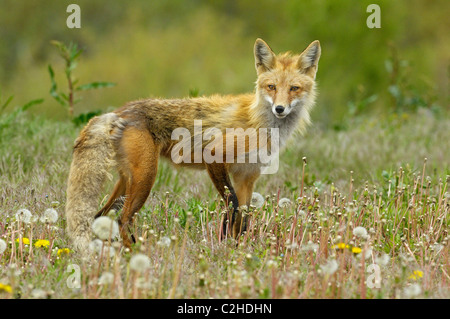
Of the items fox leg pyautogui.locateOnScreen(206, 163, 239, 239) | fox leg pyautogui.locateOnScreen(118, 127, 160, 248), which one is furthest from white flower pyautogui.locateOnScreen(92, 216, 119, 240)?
fox leg pyautogui.locateOnScreen(206, 163, 239, 239)

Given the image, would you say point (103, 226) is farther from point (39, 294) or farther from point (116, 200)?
point (116, 200)

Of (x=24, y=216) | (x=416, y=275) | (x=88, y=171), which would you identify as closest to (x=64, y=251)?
(x=24, y=216)

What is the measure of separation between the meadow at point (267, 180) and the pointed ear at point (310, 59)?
2.34 ft

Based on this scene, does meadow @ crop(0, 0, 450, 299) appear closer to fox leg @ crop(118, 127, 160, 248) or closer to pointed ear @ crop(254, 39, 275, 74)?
fox leg @ crop(118, 127, 160, 248)

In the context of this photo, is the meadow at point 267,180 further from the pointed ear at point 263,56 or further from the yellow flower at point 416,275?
the pointed ear at point 263,56

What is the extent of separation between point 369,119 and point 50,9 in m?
17.7

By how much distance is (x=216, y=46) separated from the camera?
68.5 ft

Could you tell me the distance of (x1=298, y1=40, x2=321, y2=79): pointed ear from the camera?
5246mm

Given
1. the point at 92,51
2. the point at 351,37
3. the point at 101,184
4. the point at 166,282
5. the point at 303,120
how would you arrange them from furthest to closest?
1. the point at 92,51
2. the point at 351,37
3. the point at 303,120
4. the point at 101,184
5. the point at 166,282

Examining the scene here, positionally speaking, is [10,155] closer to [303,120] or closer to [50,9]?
[303,120]

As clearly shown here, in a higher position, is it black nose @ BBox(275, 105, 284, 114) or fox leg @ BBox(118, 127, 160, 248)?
black nose @ BBox(275, 105, 284, 114)

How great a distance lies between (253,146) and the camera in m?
4.96

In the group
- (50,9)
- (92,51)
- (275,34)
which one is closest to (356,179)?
(275,34)

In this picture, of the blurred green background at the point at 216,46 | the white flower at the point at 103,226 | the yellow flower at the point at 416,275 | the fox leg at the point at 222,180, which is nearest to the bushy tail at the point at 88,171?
the white flower at the point at 103,226
